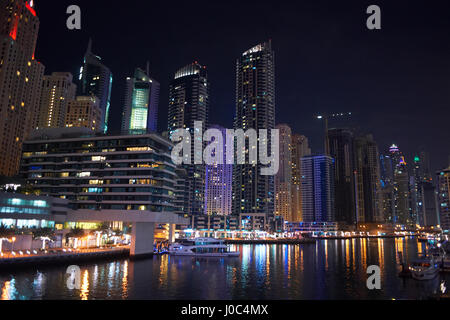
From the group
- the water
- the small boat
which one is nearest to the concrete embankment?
the water

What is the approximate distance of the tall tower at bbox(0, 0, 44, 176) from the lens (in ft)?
554

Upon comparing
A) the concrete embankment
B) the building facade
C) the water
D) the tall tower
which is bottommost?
the water

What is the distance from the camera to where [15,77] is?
174625mm

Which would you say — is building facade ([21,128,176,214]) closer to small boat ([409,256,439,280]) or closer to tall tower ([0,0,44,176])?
tall tower ([0,0,44,176])

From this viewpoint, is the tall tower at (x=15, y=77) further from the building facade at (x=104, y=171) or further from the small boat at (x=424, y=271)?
the small boat at (x=424, y=271)

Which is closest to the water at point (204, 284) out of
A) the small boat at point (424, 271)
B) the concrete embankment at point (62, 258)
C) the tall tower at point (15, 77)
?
the small boat at point (424, 271)

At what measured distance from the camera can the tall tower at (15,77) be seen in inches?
6654

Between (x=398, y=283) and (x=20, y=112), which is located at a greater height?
(x=20, y=112)

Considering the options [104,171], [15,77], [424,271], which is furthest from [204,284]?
[15,77]

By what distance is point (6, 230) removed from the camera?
75.5 m

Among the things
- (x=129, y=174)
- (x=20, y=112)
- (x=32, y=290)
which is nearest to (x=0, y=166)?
(x=20, y=112)

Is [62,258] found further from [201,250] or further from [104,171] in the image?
[201,250]
